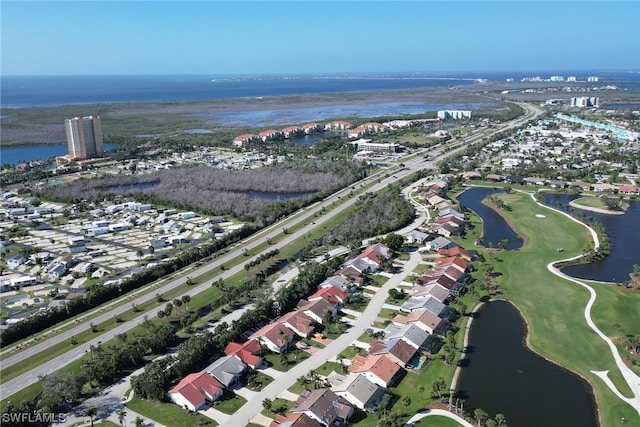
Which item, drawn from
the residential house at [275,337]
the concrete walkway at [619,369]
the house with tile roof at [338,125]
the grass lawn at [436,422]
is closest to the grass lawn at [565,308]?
the concrete walkway at [619,369]

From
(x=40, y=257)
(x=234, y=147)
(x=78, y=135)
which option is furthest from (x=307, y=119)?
(x=40, y=257)

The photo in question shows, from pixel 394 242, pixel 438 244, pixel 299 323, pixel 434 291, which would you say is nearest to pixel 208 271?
pixel 299 323

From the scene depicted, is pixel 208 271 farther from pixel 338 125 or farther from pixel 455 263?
pixel 338 125

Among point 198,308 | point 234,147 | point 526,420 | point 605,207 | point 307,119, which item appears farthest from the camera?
point 307,119

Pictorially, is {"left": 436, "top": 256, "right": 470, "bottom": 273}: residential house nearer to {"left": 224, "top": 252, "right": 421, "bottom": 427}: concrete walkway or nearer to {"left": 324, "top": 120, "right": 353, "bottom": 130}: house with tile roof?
{"left": 224, "top": 252, "right": 421, "bottom": 427}: concrete walkway

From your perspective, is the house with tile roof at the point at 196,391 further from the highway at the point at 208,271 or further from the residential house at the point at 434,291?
the residential house at the point at 434,291

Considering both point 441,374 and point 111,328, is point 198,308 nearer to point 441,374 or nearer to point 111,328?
point 111,328
